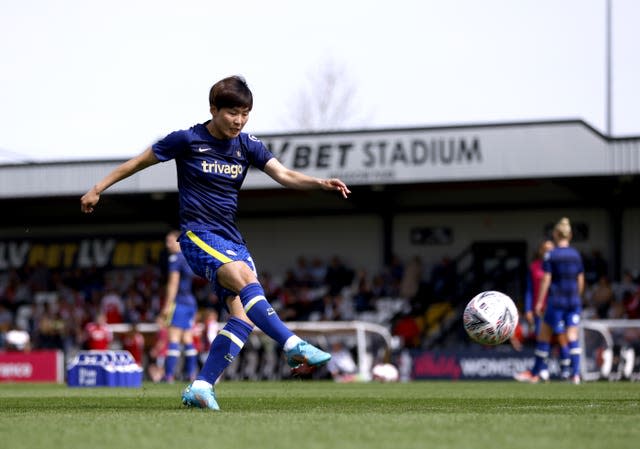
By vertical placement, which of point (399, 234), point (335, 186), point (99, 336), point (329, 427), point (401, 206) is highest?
point (401, 206)

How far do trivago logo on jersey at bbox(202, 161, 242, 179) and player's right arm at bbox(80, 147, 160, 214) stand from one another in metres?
0.36

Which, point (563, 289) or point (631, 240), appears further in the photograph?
point (631, 240)

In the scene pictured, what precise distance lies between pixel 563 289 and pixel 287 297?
1308 cm

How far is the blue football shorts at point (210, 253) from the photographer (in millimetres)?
8367

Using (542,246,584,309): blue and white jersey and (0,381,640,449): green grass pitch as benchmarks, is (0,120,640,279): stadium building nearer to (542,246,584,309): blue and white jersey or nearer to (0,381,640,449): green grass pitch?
(542,246,584,309): blue and white jersey

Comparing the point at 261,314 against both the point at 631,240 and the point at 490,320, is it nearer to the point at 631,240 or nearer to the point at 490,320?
the point at 490,320

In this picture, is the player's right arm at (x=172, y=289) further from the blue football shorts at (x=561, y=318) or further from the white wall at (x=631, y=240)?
the white wall at (x=631, y=240)

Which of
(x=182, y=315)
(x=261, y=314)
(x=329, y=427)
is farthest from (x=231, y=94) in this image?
(x=182, y=315)

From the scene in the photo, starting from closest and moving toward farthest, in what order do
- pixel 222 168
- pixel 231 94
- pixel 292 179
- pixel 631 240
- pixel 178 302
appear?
1. pixel 231 94
2. pixel 222 168
3. pixel 292 179
4. pixel 178 302
5. pixel 631 240

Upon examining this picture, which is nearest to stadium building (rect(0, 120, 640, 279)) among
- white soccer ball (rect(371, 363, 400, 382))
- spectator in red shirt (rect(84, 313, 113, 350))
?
spectator in red shirt (rect(84, 313, 113, 350))

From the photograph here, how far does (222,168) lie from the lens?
8.64 meters

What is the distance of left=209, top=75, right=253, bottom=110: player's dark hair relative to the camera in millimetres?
8320

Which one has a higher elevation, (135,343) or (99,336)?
(99,336)

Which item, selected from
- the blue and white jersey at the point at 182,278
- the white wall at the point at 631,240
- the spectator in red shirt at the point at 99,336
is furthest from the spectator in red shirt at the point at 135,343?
the white wall at the point at 631,240
